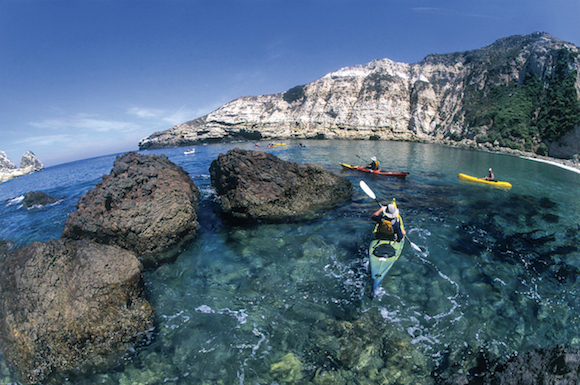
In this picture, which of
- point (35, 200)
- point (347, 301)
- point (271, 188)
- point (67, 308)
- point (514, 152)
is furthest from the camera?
point (514, 152)

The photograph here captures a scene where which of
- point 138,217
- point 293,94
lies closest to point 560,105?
point 138,217

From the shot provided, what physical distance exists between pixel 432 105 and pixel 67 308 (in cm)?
8488

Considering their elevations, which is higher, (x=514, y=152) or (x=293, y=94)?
(x=293, y=94)

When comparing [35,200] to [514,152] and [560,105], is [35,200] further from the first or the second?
[560,105]

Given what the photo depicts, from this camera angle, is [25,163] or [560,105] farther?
[25,163]

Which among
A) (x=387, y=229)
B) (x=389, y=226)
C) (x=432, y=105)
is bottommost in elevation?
(x=387, y=229)

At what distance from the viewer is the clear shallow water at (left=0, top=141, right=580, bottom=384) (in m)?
4.62

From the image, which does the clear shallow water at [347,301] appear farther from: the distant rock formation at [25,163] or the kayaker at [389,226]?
the distant rock formation at [25,163]

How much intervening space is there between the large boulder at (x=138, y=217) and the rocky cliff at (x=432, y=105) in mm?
51750

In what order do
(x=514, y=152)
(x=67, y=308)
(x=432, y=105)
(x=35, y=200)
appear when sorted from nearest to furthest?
(x=67, y=308) → (x=35, y=200) → (x=514, y=152) → (x=432, y=105)

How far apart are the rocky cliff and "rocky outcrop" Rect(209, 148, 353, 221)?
4421cm

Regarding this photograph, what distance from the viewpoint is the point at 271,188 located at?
12.0m

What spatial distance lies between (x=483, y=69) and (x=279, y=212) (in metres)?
83.0

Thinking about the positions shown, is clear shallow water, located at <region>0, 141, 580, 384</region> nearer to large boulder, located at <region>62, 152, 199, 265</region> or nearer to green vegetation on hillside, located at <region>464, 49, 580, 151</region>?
large boulder, located at <region>62, 152, 199, 265</region>
